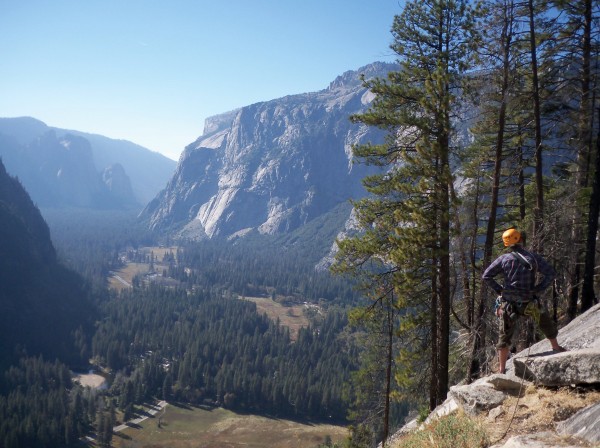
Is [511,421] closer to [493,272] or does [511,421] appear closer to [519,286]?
[519,286]

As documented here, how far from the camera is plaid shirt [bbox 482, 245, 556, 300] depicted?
745cm

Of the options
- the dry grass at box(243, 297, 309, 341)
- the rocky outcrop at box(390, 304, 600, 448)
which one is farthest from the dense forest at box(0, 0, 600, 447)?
the dry grass at box(243, 297, 309, 341)

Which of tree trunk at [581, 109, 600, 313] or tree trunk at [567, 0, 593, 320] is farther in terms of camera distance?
tree trunk at [581, 109, 600, 313]

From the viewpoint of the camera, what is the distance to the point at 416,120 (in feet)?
37.9

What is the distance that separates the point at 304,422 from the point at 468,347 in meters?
56.8

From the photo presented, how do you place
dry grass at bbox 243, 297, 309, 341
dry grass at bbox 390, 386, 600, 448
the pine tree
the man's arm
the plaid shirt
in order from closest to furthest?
dry grass at bbox 390, 386, 600, 448 < the plaid shirt < the man's arm < the pine tree < dry grass at bbox 243, 297, 309, 341

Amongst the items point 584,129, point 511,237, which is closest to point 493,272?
point 511,237

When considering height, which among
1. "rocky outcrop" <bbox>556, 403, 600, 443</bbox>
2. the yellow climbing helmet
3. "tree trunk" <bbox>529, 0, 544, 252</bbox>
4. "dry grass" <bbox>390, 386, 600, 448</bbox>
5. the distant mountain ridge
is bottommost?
the distant mountain ridge

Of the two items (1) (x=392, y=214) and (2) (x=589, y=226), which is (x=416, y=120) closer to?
(1) (x=392, y=214)

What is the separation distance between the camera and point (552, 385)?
263 inches

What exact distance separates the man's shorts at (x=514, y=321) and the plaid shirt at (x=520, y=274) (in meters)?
0.18

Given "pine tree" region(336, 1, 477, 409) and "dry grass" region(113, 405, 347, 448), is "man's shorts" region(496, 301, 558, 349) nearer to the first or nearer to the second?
"pine tree" region(336, 1, 477, 409)

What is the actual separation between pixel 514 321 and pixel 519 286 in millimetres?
759

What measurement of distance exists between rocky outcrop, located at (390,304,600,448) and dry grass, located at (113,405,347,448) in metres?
48.3
